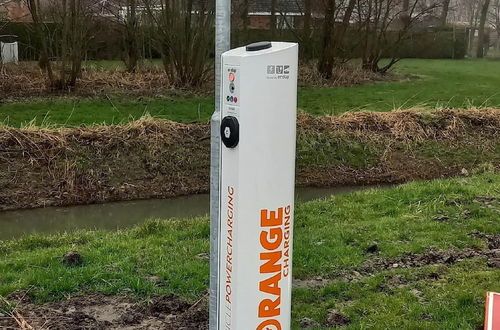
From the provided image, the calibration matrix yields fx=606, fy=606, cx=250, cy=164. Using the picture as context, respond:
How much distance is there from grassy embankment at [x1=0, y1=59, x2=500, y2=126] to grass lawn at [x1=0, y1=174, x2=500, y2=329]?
602cm

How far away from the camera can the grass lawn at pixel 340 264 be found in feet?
15.3

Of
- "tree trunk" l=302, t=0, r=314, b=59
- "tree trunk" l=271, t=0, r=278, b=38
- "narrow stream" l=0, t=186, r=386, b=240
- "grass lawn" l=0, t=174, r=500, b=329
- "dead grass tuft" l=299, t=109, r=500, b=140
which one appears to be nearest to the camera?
"grass lawn" l=0, t=174, r=500, b=329

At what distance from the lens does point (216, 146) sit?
10.4 feet

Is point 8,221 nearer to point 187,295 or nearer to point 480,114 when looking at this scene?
point 187,295

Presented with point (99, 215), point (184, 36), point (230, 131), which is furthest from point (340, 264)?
point (184, 36)

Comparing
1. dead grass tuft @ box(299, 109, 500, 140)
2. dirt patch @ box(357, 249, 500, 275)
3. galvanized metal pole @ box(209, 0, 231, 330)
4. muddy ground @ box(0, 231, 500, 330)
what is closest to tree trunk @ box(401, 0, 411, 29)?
dead grass tuft @ box(299, 109, 500, 140)

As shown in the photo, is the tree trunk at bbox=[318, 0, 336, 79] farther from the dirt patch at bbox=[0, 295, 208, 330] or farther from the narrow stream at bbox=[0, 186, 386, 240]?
the dirt patch at bbox=[0, 295, 208, 330]

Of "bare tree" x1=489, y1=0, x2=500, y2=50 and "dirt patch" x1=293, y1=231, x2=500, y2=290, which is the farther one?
"bare tree" x1=489, y1=0, x2=500, y2=50

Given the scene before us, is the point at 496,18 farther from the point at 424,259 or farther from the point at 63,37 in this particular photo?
the point at 424,259

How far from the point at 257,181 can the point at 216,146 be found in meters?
0.31

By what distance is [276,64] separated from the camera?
297cm

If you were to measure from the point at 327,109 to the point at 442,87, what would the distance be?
7.60 meters

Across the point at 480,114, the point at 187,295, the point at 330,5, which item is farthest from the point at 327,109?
the point at 187,295

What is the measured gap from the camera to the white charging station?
9.69ft
